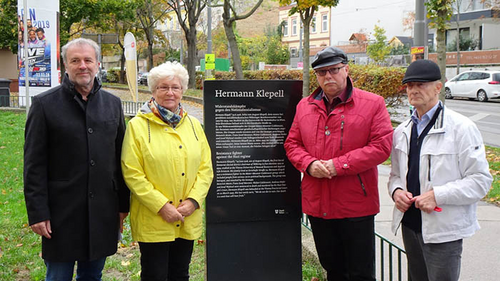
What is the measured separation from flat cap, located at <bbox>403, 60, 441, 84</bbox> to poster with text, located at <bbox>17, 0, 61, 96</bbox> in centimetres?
1352

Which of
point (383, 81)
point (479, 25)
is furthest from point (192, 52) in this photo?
point (479, 25)

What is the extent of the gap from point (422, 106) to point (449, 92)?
27273mm

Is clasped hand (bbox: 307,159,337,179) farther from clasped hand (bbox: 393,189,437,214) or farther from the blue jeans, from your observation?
the blue jeans

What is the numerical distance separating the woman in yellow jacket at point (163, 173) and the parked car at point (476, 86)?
992 inches

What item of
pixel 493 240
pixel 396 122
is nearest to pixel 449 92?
pixel 396 122

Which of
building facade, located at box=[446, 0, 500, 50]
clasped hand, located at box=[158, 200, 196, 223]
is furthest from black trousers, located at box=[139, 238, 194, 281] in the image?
building facade, located at box=[446, 0, 500, 50]

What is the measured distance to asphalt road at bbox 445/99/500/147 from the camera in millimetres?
14547

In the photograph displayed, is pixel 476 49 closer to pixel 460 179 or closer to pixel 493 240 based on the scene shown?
pixel 493 240

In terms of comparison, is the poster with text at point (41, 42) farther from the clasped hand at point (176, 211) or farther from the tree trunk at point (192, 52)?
the tree trunk at point (192, 52)

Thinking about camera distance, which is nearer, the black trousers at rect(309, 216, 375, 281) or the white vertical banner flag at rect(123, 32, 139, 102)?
the black trousers at rect(309, 216, 375, 281)

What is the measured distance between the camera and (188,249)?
3617mm

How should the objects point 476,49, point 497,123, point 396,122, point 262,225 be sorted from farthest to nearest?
point 476,49 → point 497,123 → point 396,122 → point 262,225

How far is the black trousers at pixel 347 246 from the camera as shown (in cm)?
348

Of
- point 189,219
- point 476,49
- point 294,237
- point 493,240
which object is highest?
point 476,49
